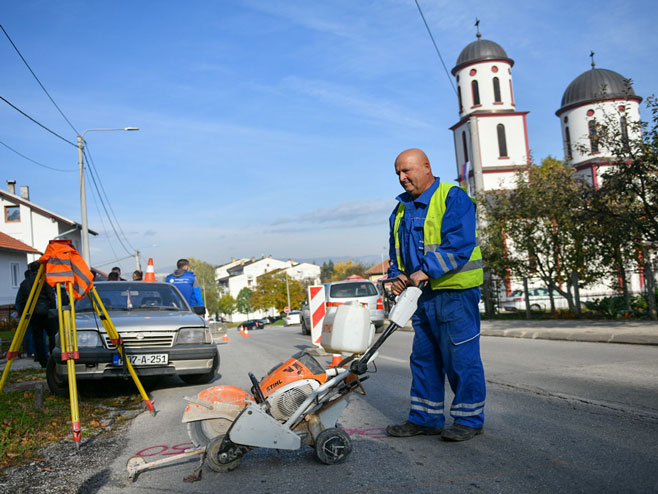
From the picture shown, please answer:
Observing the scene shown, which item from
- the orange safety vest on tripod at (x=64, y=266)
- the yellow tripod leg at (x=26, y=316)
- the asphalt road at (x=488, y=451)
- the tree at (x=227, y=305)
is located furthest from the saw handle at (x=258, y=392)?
the tree at (x=227, y=305)

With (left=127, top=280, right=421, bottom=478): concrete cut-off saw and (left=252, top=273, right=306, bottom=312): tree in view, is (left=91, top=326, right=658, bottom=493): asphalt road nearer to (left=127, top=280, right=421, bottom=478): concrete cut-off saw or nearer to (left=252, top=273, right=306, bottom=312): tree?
(left=127, top=280, right=421, bottom=478): concrete cut-off saw

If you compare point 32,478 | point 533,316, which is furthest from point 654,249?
point 32,478

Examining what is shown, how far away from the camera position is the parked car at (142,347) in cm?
737

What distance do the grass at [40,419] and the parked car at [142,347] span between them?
0.37 meters

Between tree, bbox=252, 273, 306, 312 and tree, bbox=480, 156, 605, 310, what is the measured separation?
2878 inches

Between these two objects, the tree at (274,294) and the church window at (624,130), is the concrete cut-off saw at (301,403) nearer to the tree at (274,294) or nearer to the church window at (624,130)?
the church window at (624,130)

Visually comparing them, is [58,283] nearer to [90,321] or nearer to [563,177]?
[90,321]

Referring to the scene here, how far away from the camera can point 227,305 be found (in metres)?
127

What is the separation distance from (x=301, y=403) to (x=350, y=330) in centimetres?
55

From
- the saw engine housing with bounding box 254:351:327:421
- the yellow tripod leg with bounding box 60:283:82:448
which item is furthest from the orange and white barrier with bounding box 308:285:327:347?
the saw engine housing with bounding box 254:351:327:421

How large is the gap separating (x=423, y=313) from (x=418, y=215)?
0.73 metres

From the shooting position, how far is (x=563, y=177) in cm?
1878

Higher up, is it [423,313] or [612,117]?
[612,117]

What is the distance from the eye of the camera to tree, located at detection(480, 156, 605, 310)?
64.5ft
